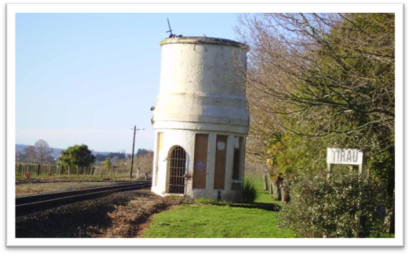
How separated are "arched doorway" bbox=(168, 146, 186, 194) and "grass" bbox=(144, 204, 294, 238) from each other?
4.53m

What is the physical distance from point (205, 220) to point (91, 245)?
8.08m

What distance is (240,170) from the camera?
2972 cm

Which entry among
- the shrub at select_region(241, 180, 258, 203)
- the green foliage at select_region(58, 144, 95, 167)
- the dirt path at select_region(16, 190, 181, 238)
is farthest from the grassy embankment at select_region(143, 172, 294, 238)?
the green foliage at select_region(58, 144, 95, 167)

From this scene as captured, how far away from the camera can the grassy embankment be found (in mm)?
17297

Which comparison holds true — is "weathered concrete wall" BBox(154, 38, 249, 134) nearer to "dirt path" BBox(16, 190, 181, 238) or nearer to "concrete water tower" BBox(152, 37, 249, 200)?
"concrete water tower" BBox(152, 37, 249, 200)

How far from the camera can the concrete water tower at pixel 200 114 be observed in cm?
2805

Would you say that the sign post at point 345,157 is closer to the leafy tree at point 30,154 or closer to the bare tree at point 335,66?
the bare tree at point 335,66

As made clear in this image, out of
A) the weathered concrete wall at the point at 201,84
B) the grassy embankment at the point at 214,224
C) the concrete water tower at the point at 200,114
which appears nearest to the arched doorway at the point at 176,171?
the concrete water tower at the point at 200,114

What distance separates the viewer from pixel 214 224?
19203mm

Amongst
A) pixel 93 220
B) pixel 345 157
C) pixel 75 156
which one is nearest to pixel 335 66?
pixel 345 157

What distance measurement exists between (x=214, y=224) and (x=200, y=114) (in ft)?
31.0

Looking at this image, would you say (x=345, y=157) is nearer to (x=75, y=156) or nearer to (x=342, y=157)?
(x=342, y=157)

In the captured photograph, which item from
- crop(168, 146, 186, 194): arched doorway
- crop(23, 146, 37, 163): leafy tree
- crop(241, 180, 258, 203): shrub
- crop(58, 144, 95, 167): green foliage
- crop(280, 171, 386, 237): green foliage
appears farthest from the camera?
crop(23, 146, 37, 163): leafy tree
